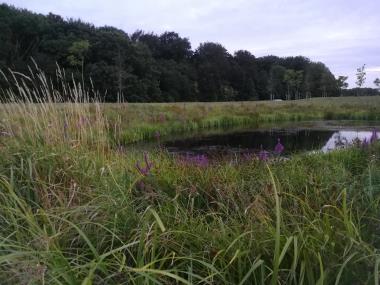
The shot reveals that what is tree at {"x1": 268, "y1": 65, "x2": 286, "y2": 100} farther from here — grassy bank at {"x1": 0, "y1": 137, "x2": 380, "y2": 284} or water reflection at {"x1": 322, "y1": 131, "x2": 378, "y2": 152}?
grassy bank at {"x1": 0, "y1": 137, "x2": 380, "y2": 284}

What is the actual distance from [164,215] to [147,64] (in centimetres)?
5129

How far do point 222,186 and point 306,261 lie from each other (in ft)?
5.62

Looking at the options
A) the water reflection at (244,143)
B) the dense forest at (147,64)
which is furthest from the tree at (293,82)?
the water reflection at (244,143)

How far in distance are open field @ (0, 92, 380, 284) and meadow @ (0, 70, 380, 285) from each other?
0.01 m

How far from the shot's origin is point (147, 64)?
173 ft

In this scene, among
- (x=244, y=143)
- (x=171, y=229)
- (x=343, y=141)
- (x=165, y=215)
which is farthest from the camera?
(x=244, y=143)

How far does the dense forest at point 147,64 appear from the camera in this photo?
4112cm

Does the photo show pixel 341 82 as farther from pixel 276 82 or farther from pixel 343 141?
pixel 343 141

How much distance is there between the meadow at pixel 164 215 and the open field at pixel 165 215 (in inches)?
0.4

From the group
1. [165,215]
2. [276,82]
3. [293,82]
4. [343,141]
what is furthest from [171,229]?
[293,82]

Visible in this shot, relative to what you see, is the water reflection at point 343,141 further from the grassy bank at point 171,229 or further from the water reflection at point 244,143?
the grassy bank at point 171,229

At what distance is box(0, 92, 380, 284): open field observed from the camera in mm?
1800

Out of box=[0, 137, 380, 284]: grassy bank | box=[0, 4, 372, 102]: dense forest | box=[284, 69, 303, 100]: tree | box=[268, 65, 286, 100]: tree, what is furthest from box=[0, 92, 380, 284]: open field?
box=[284, 69, 303, 100]: tree

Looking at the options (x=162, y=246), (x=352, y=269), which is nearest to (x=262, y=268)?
(x=352, y=269)
